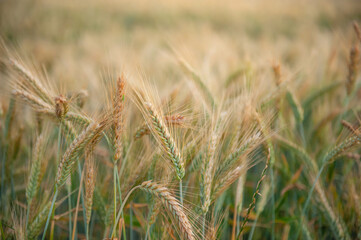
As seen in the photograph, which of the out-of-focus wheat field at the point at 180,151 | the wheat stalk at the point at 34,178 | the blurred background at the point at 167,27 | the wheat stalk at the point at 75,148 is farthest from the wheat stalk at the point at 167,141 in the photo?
the blurred background at the point at 167,27

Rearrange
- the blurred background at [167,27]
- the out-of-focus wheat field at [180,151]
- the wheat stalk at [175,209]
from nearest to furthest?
the wheat stalk at [175,209] → the out-of-focus wheat field at [180,151] → the blurred background at [167,27]

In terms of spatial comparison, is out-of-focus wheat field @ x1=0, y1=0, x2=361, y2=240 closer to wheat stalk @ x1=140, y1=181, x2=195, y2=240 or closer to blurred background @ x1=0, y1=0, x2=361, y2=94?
wheat stalk @ x1=140, y1=181, x2=195, y2=240

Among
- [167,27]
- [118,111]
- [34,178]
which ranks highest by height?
[167,27]

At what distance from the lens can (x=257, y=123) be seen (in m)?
1.03

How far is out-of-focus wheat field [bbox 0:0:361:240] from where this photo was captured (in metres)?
0.82

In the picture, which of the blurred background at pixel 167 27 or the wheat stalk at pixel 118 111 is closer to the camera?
the wheat stalk at pixel 118 111

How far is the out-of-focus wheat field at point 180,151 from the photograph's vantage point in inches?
32.2

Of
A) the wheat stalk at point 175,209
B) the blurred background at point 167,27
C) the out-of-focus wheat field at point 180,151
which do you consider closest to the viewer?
the wheat stalk at point 175,209

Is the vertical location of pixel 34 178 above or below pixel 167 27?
below

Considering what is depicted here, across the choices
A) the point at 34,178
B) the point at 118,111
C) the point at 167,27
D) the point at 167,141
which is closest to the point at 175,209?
the point at 167,141

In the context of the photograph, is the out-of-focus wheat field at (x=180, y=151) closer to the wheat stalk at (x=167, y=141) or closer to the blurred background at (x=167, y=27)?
the wheat stalk at (x=167, y=141)

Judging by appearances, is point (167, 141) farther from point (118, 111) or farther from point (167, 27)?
point (167, 27)

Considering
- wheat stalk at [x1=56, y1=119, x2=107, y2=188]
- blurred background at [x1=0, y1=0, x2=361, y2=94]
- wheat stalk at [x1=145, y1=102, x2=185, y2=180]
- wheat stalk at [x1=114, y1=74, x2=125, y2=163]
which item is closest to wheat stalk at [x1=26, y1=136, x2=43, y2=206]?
wheat stalk at [x1=56, y1=119, x2=107, y2=188]

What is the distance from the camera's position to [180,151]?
944mm
